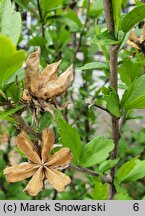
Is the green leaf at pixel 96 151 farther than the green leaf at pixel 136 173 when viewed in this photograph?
No

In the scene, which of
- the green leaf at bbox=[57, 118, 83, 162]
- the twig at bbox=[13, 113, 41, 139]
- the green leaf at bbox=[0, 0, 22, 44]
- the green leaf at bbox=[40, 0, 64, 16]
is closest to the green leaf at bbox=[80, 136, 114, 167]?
the green leaf at bbox=[57, 118, 83, 162]

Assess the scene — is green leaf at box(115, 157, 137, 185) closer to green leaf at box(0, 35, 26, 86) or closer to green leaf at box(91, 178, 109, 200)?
green leaf at box(91, 178, 109, 200)

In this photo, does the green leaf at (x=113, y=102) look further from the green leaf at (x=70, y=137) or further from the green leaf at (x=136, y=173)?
the green leaf at (x=136, y=173)

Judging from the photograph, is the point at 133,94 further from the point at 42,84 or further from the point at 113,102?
the point at 42,84

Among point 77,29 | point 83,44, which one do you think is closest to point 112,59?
point 77,29

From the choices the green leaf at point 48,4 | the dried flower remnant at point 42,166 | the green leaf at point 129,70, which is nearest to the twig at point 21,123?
the dried flower remnant at point 42,166

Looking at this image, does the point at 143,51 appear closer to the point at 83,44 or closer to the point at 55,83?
the point at 55,83

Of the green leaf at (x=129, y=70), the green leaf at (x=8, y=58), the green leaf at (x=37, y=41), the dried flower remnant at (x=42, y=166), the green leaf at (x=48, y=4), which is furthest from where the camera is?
the green leaf at (x=37, y=41)
